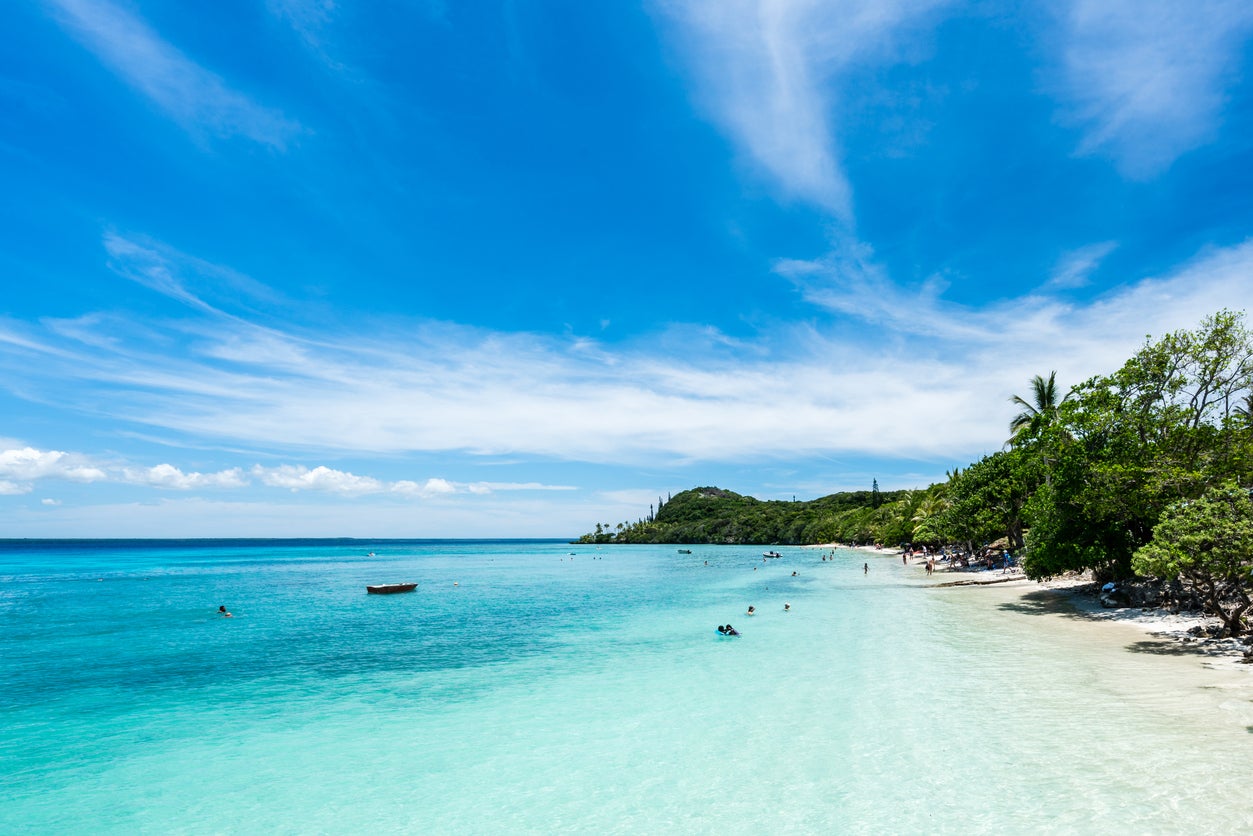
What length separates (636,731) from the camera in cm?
1559

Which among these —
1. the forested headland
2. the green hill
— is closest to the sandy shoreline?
the forested headland

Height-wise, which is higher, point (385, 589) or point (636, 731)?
point (636, 731)

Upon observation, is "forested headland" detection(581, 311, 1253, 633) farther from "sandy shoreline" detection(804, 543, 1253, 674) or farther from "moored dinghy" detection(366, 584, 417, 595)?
"moored dinghy" detection(366, 584, 417, 595)

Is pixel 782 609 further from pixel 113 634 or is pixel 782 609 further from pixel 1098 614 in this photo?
pixel 113 634

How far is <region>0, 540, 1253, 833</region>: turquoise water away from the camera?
1105 cm

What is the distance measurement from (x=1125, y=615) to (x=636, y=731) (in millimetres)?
23216

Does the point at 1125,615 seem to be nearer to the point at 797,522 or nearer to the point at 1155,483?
the point at 1155,483

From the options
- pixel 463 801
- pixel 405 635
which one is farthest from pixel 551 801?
pixel 405 635

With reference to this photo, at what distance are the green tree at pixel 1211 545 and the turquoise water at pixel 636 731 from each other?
276 cm

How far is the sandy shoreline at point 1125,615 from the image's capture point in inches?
738

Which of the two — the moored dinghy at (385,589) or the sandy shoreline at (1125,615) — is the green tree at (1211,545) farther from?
the moored dinghy at (385,589)

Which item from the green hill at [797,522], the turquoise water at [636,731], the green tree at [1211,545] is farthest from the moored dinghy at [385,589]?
the green hill at [797,522]

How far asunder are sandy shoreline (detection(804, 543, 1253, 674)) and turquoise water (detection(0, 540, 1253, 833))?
1153 millimetres

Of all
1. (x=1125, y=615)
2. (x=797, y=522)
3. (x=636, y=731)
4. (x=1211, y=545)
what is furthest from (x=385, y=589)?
(x=797, y=522)
